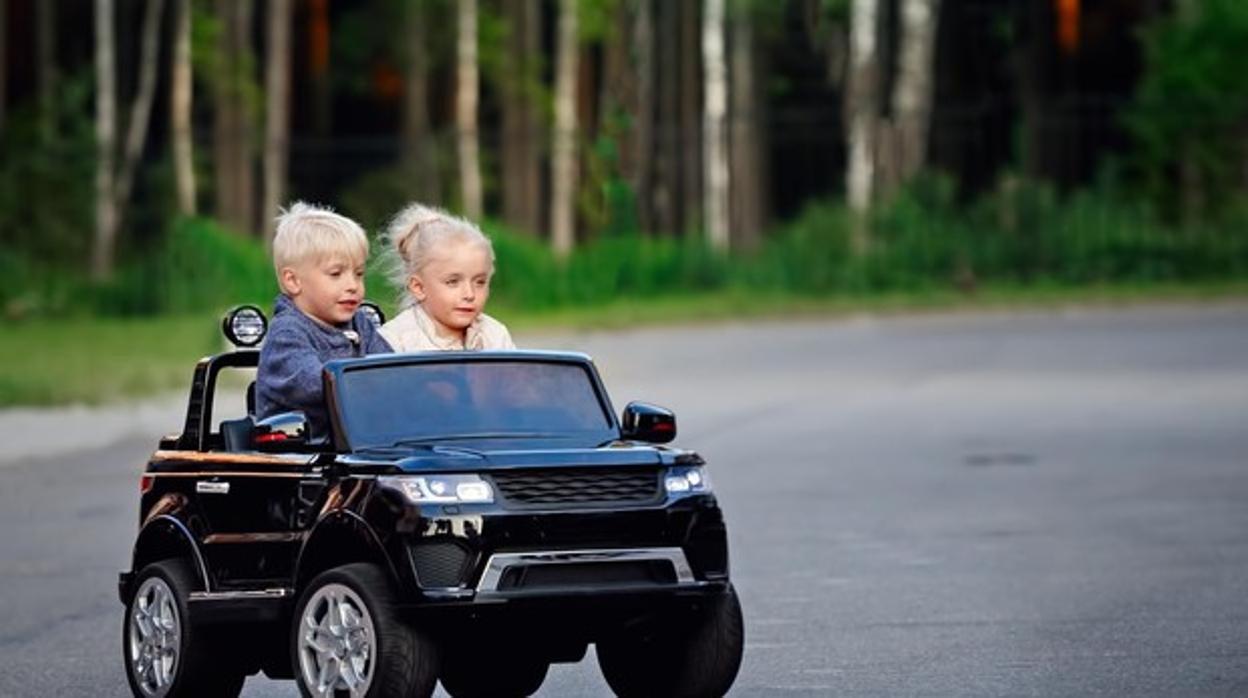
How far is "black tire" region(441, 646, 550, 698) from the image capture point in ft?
31.2

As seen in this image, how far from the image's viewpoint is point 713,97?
59688mm

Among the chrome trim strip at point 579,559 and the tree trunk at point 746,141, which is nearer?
the chrome trim strip at point 579,559

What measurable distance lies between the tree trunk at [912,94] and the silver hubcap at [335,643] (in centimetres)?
Answer: 4478

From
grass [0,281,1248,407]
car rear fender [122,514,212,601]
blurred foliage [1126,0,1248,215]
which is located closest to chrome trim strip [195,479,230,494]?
car rear fender [122,514,212,601]

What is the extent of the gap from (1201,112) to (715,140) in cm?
758

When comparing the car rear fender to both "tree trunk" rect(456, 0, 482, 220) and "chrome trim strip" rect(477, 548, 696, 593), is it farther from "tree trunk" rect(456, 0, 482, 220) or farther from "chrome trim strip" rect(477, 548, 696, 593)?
"tree trunk" rect(456, 0, 482, 220)

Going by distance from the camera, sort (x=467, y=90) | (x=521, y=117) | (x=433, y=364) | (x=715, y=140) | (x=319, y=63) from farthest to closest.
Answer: (x=319, y=63)
(x=521, y=117)
(x=467, y=90)
(x=715, y=140)
(x=433, y=364)

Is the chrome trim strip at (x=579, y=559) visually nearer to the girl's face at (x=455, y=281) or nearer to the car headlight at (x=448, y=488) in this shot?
the car headlight at (x=448, y=488)

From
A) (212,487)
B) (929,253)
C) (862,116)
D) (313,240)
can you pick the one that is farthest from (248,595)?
(862,116)

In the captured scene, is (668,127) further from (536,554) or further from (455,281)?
(536,554)

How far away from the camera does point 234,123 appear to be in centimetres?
6259

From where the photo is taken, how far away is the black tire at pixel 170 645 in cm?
964

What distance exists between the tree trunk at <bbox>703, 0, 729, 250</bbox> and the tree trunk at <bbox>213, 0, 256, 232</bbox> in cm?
748

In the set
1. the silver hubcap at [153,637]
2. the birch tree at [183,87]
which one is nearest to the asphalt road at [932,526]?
the silver hubcap at [153,637]
